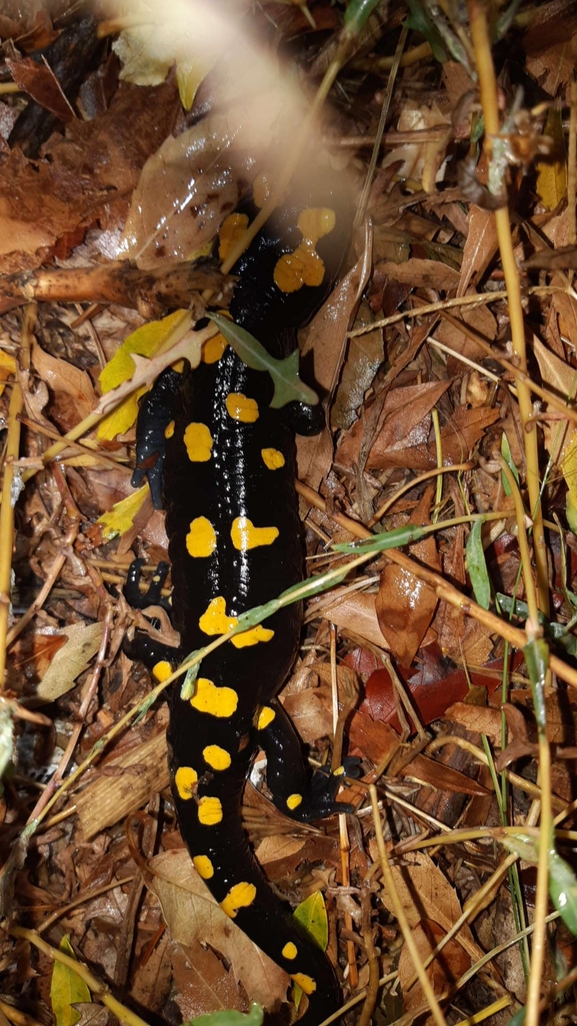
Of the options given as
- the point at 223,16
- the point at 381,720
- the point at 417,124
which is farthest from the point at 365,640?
the point at 223,16

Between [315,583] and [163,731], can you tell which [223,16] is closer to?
[315,583]

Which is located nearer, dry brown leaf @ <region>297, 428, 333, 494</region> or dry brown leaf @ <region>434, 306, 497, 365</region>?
dry brown leaf @ <region>434, 306, 497, 365</region>

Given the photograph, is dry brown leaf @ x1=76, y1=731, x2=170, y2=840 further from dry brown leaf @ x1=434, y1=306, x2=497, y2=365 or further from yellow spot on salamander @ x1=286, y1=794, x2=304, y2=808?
dry brown leaf @ x1=434, y1=306, x2=497, y2=365

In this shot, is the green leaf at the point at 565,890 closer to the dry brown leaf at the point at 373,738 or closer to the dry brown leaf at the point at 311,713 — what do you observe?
the dry brown leaf at the point at 373,738

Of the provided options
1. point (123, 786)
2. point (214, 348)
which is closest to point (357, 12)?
point (214, 348)

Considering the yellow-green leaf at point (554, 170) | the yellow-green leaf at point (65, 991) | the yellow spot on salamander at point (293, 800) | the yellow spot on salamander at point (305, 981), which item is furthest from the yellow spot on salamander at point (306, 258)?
the yellow-green leaf at point (65, 991)

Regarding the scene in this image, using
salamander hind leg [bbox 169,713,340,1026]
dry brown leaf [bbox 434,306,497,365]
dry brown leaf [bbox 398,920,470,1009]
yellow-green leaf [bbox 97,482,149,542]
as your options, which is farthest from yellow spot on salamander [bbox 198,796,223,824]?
dry brown leaf [bbox 434,306,497,365]

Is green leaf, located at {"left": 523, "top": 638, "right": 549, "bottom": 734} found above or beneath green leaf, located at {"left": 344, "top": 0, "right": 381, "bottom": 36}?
beneath
